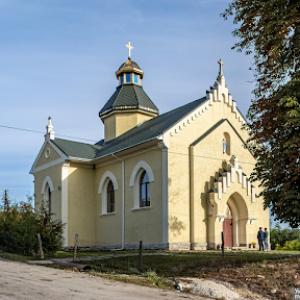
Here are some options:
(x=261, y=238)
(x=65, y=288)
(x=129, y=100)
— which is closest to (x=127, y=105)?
(x=129, y=100)

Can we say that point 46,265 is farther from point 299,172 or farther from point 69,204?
point 69,204

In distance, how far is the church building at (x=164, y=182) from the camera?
89.0ft

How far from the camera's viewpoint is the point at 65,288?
40.1 ft

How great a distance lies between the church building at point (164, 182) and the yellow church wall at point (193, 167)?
51mm

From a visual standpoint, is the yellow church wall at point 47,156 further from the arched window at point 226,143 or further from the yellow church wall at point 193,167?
the arched window at point 226,143

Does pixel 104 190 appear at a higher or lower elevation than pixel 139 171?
lower

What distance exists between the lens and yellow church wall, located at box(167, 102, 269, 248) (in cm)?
2681

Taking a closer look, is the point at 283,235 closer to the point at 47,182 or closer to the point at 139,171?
the point at 139,171

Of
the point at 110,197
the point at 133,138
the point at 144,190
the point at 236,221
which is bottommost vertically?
the point at 236,221

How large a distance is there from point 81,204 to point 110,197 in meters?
1.96

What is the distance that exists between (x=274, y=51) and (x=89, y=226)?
1948 cm

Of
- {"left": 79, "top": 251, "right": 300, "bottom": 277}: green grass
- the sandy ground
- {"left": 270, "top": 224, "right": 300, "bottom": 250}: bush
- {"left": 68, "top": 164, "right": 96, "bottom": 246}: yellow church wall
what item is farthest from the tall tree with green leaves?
{"left": 270, "top": 224, "right": 300, "bottom": 250}: bush

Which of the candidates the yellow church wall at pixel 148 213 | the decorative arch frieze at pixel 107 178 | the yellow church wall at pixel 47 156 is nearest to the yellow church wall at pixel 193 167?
the yellow church wall at pixel 148 213

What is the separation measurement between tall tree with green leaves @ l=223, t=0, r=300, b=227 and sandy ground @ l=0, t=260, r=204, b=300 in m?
5.59
